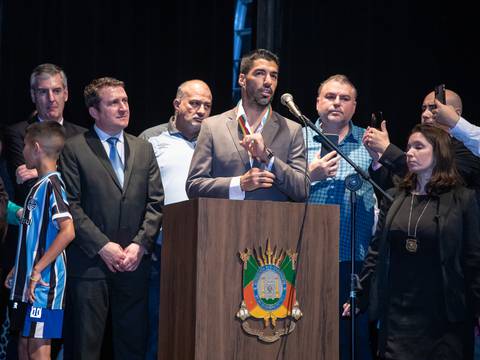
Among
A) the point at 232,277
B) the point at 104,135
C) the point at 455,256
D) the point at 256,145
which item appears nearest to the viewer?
the point at 232,277

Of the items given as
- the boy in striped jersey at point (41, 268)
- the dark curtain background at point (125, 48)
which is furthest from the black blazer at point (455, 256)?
the dark curtain background at point (125, 48)

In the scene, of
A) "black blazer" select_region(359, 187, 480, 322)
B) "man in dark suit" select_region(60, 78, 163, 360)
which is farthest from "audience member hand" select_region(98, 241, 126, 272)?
"black blazer" select_region(359, 187, 480, 322)

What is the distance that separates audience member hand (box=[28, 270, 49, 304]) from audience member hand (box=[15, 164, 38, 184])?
28.2 inches

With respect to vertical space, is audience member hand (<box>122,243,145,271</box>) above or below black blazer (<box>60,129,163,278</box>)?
below

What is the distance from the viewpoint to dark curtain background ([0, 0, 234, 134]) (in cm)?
530

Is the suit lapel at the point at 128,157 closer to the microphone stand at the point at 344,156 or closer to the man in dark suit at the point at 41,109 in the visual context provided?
the man in dark suit at the point at 41,109

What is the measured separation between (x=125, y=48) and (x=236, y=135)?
2071 mm

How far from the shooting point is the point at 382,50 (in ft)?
19.8

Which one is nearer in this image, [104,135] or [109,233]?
[109,233]

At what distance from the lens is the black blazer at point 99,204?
172 inches

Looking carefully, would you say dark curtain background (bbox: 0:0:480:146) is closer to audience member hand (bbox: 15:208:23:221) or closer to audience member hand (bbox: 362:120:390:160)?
audience member hand (bbox: 15:208:23:221)

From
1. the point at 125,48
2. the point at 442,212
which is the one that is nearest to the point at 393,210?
the point at 442,212

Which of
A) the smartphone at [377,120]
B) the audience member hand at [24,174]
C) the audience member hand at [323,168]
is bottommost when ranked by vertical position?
the audience member hand at [24,174]

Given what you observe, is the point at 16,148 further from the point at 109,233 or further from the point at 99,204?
the point at 109,233
